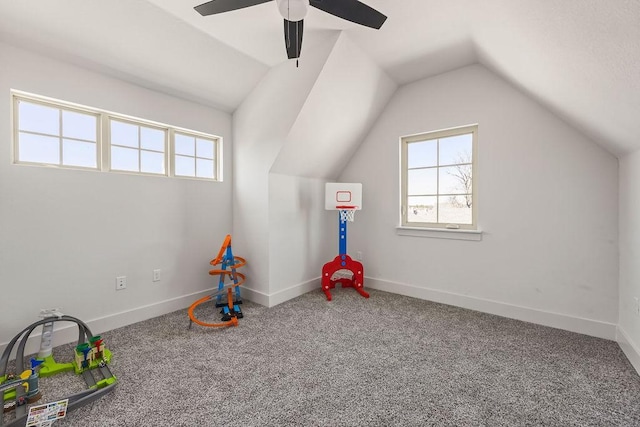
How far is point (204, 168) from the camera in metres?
3.36

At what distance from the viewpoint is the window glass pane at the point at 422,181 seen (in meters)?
3.36

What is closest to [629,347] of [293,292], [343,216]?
[343,216]

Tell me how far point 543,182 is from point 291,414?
294 centimetres

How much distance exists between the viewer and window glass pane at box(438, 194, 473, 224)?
10.2ft

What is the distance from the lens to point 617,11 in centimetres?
109

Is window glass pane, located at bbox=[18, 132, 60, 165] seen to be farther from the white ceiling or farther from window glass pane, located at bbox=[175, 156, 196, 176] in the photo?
window glass pane, located at bbox=[175, 156, 196, 176]

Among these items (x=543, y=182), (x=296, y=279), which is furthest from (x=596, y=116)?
(x=296, y=279)

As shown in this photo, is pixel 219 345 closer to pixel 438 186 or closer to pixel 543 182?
pixel 438 186

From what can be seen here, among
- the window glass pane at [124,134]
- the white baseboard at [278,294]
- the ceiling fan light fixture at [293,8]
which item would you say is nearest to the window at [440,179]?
the white baseboard at [278,294]

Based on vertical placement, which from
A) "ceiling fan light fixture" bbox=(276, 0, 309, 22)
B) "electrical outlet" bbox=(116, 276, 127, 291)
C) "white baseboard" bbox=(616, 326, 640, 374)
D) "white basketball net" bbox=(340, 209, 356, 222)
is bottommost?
"white baseboard" bbox=(616, 326, 640, 374)

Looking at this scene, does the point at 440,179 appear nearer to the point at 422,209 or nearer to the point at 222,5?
the point at 422,209

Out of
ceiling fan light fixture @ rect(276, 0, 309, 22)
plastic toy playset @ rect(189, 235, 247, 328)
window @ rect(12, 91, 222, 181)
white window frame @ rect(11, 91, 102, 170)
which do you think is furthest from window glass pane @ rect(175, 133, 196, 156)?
ceiling fan light fixture @ rect(276, 0, 309, 22)

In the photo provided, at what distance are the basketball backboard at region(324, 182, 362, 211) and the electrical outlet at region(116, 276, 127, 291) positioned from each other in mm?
2298

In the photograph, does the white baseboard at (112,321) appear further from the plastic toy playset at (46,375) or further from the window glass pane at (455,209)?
the window glass pane at (455,209)
